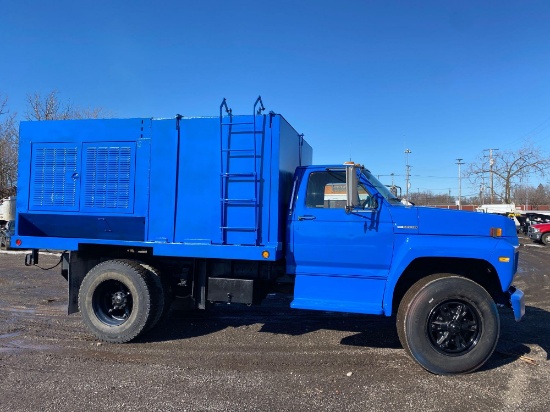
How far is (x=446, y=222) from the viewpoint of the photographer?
198 inches

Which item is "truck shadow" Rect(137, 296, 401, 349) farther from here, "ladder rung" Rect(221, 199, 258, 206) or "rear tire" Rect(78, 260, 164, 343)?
"ladder rung" Rect(221, 199, 258, 206)

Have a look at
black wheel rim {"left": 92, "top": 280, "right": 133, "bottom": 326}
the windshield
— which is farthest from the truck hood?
black wheel rim {"left": 92, "top": 280, "right": 133, "bottom": 326}

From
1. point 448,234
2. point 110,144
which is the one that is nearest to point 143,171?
point 110,144

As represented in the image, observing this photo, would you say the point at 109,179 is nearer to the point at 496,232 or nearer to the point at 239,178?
the point at 239,178

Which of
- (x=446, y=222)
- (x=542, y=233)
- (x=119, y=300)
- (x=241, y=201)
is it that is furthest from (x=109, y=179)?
(x=542, y=233)

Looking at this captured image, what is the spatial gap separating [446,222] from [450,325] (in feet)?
3.84

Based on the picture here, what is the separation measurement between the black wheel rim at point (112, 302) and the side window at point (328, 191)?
2.85 metres

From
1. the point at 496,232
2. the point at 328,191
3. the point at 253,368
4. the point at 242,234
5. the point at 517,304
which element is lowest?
the point at 253,368

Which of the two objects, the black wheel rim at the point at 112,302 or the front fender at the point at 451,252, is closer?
the front fender at the point at 451,252

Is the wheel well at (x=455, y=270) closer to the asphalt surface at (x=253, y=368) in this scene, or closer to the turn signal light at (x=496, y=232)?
the turn signal light at (x=496, y=232)

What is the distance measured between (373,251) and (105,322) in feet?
12.2

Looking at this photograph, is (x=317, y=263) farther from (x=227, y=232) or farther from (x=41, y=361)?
(x=41, y=361)

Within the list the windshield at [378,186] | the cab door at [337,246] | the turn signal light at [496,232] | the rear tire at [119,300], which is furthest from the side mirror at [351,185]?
the rear tire at [119,300]

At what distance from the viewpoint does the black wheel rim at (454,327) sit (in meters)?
4.78
